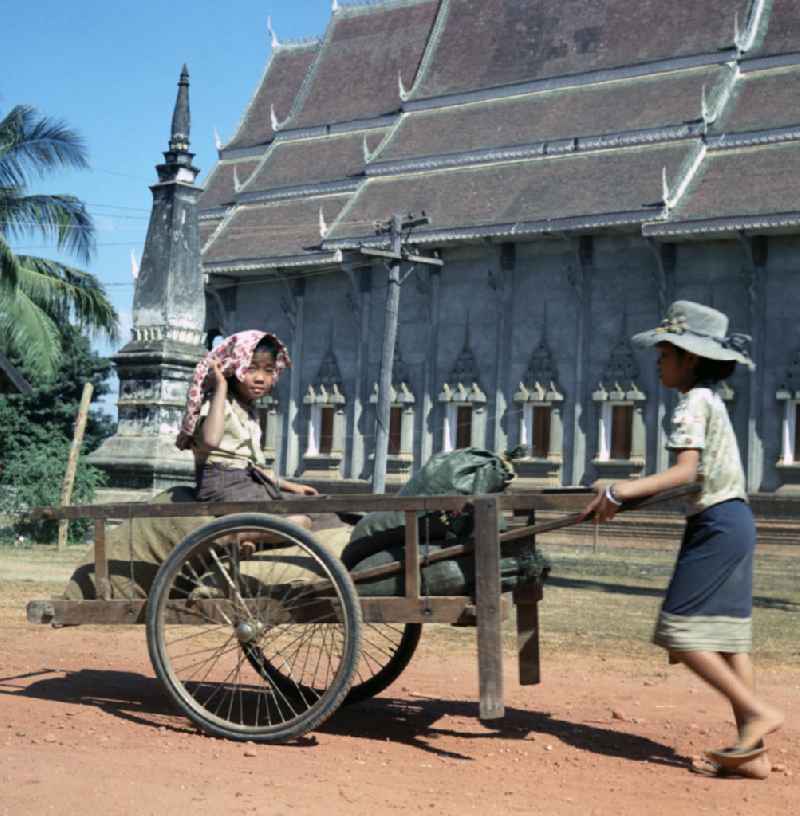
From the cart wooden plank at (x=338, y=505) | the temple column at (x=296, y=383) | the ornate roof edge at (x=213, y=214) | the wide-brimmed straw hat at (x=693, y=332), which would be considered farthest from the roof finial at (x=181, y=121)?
the ornate roof edge at (x=213, y=214)

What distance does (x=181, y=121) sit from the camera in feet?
49.8

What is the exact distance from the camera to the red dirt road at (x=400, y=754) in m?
4.27

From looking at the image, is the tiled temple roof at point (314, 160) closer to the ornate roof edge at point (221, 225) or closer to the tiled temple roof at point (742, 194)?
the ornate roof edge at point (221, 225)

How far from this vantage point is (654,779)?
475 cm

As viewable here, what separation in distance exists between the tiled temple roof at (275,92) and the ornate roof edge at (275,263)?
6741 millimetres

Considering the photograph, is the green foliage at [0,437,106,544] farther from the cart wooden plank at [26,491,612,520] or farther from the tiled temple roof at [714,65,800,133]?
the tiled temple roof at [714,65,800,133]

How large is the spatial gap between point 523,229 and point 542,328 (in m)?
2.46

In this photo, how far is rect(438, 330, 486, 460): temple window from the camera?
103ft

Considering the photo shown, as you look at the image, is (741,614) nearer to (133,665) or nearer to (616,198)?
(133,665)

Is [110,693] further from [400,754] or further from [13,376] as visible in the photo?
[13,376]

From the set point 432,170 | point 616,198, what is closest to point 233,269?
point 432,170

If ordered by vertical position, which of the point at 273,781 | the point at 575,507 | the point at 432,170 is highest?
the point at 432,170

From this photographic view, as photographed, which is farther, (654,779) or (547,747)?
(547,747)

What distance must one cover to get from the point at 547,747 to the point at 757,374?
75.6 feet
